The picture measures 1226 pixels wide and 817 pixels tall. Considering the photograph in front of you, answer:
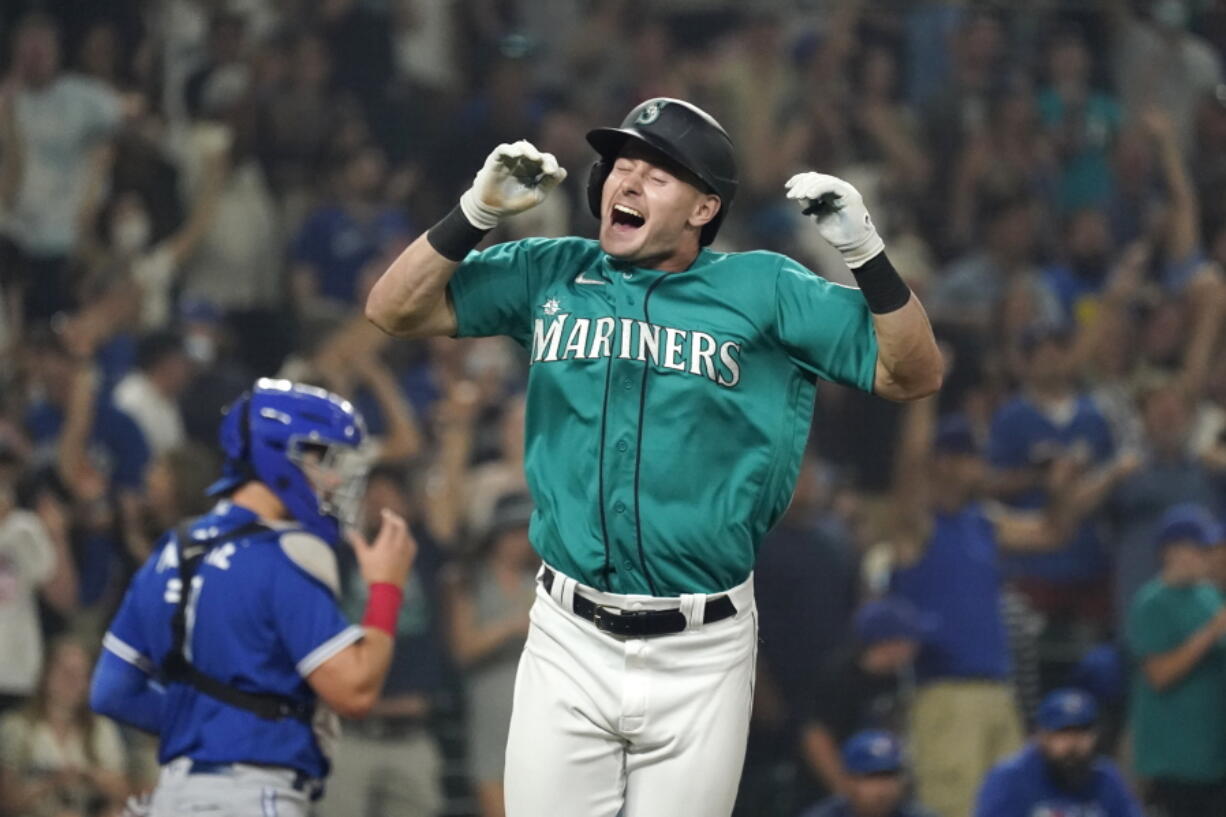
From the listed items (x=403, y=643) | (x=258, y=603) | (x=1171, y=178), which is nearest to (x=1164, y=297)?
(x=1171, y=178)

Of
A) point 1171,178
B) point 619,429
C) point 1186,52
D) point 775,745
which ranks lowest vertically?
point 775,745

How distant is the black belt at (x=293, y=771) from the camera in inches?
173

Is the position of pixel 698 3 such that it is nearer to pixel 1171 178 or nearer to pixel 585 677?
pixel 1171 178

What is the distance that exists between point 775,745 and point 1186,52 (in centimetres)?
384

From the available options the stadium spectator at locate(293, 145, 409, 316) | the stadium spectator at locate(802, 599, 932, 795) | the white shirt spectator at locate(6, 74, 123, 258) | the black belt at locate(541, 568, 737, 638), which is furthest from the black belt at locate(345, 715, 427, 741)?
the black belt at locate(541, 568, 737, 638)

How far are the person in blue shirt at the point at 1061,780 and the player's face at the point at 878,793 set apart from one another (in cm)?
31

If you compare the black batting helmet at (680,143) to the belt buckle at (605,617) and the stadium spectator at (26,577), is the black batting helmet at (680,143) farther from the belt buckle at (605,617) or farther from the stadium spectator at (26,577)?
the stadium spectator at (26,577)

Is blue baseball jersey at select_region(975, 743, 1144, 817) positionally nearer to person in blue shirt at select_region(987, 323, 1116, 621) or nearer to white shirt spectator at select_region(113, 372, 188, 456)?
person in blue shirt at select_region(987, 323, 1116, 621)

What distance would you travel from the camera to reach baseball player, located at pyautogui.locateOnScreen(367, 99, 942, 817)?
3.55 m

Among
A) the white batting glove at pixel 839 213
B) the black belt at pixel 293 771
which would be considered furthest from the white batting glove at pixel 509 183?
the black belt at pixel 293 771

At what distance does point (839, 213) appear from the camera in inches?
135

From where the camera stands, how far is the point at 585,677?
3.57 metres

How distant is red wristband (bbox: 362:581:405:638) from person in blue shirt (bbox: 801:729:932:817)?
8.66 feet

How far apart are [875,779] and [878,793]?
0.16 feet
